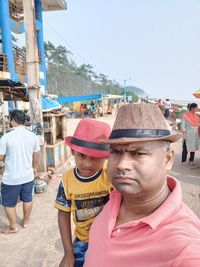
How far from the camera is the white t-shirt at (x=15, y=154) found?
3.42 metres

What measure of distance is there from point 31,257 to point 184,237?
2.73 meters

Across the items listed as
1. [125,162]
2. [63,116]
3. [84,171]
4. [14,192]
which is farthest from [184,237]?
[63,116]

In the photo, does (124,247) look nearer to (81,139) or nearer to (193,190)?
(81,139)

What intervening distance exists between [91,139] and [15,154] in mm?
2246

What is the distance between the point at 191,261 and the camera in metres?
0.77

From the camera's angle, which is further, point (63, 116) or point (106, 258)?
point (63, 116)

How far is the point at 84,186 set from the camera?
158 centimetres

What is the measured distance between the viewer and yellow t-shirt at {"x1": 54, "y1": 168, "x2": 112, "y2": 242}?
1562mm

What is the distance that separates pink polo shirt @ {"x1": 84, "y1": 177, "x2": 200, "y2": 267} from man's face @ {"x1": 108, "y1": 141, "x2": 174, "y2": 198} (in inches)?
3.6

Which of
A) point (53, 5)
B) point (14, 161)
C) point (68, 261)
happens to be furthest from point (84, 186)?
point (53, 5)

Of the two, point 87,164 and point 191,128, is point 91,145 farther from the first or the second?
point 191,128

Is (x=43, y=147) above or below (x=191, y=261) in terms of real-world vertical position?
below

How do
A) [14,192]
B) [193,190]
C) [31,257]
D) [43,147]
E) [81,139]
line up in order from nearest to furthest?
[81,139]
[31,257]
[14,192]
[193,190]
[43,147]

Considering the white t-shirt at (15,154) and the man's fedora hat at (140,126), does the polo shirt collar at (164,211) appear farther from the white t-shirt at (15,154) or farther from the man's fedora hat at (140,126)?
the white t-shirt at (15,154)
